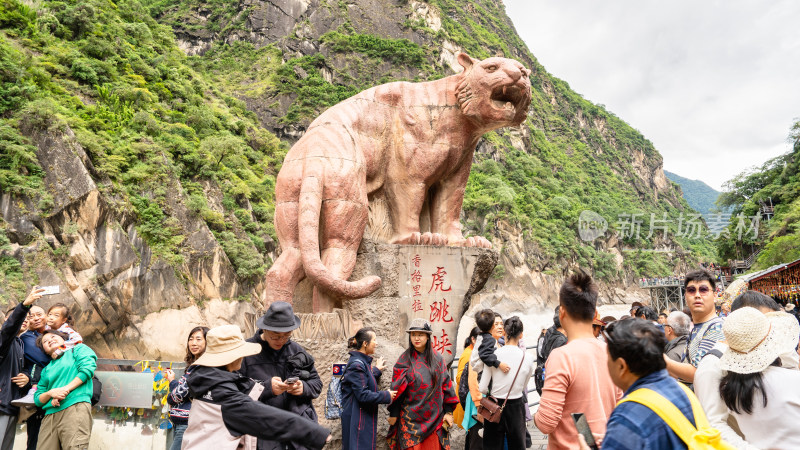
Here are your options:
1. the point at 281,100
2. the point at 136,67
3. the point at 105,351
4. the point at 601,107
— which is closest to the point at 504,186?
the point at 281,100

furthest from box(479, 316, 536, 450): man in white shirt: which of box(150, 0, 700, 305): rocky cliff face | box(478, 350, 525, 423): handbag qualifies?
box(150, 0, 700, 305): rocky cliff face

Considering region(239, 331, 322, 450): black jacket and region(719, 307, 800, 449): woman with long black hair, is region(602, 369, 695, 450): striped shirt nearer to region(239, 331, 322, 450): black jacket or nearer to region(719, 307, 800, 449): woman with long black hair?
region(719, 307, 800, 449): woman with long black hair

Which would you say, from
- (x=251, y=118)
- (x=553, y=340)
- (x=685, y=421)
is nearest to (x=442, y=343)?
(x=553, y=340)

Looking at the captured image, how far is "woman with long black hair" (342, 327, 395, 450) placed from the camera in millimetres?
3547

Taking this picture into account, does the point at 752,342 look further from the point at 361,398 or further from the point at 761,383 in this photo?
the point at 361,398

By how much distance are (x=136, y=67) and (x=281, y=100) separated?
16.7 meters

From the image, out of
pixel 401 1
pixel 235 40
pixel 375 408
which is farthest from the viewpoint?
pixel 401 1

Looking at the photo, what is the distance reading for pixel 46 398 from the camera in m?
3.80

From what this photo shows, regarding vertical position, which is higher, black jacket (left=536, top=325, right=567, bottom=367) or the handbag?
black jacket (left=536, top=325, right=567, bottom=367)

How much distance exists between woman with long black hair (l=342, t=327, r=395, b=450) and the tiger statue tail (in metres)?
1.09

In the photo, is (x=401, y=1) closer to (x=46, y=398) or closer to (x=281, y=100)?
(x=281, y=100)

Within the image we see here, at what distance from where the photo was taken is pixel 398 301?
17.1 ft
